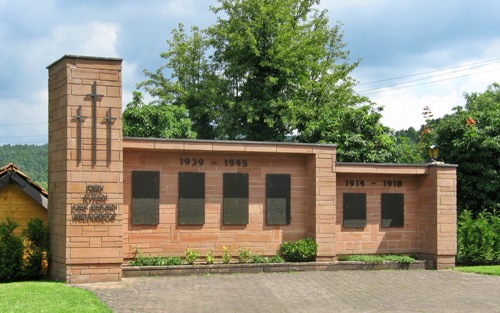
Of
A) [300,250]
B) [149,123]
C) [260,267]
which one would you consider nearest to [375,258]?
[300,250]

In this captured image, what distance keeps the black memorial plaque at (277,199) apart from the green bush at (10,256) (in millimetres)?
5767

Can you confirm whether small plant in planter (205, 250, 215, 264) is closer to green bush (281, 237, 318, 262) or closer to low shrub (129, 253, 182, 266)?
low shrub (129, 253, 182, 266)

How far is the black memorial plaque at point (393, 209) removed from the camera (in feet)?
52.9

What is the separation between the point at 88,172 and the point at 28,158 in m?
64.7

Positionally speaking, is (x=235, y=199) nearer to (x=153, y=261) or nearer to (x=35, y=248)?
(x=153, y=261)

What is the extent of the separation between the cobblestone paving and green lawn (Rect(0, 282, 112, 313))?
0.40 metres

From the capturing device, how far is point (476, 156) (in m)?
19.6

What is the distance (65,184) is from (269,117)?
1633cm

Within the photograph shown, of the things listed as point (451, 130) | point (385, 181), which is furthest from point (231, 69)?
point (385, 181)

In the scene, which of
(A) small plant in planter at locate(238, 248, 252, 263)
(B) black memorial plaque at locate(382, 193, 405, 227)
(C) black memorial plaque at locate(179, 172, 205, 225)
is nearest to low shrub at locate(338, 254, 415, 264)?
(B) black memorial plaque at locate(382, 193, 405, 227)

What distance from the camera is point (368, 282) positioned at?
13.1m

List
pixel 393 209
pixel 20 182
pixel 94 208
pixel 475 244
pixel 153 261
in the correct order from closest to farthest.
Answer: pixel 94 208, pixel 153 261, pixel 20 182, pixel 393 209, pixel 475 244

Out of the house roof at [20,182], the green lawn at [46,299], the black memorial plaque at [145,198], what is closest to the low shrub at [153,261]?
the black memorial plaque at [145,198]

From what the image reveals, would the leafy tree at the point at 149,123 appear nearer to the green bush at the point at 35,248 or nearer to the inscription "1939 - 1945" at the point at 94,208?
the green bush at the point at 35,248
